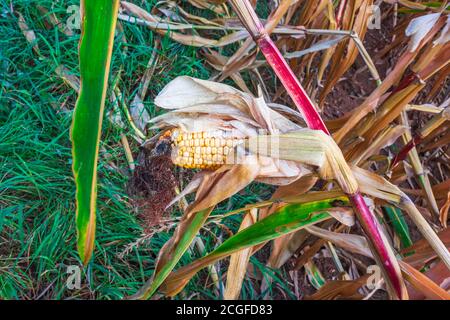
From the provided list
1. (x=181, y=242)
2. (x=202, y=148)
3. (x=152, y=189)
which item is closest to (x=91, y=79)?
(x=202, y=148)

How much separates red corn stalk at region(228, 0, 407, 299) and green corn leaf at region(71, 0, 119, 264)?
0.58 feet

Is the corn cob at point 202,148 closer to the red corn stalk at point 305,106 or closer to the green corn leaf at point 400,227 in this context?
the red corn stalk at point 305,106

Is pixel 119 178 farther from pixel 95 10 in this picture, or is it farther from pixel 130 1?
pixel 95 10

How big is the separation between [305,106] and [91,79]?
302mm

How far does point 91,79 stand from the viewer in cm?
62

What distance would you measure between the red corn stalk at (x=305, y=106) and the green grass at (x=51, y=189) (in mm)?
532

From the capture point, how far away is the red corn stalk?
0.70 metres

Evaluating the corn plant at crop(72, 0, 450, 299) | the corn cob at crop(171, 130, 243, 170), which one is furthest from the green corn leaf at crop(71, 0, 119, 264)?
the corn cob at crop(171, 130, 243, 170)

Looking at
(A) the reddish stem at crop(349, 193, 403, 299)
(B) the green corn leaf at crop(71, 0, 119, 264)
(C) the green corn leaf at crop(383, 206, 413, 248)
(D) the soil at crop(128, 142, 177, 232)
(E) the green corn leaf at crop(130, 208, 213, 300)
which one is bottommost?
(A) the reddish stem at crop(349, 193, 403, 299)

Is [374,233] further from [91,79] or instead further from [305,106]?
[91,79]

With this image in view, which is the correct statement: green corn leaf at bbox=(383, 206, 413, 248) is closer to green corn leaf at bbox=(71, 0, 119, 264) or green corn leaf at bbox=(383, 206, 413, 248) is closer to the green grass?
the green grass

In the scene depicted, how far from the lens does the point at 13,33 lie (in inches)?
51.4

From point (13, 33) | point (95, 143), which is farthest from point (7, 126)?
point (95, 143)

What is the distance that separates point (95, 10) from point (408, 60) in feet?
2.05
